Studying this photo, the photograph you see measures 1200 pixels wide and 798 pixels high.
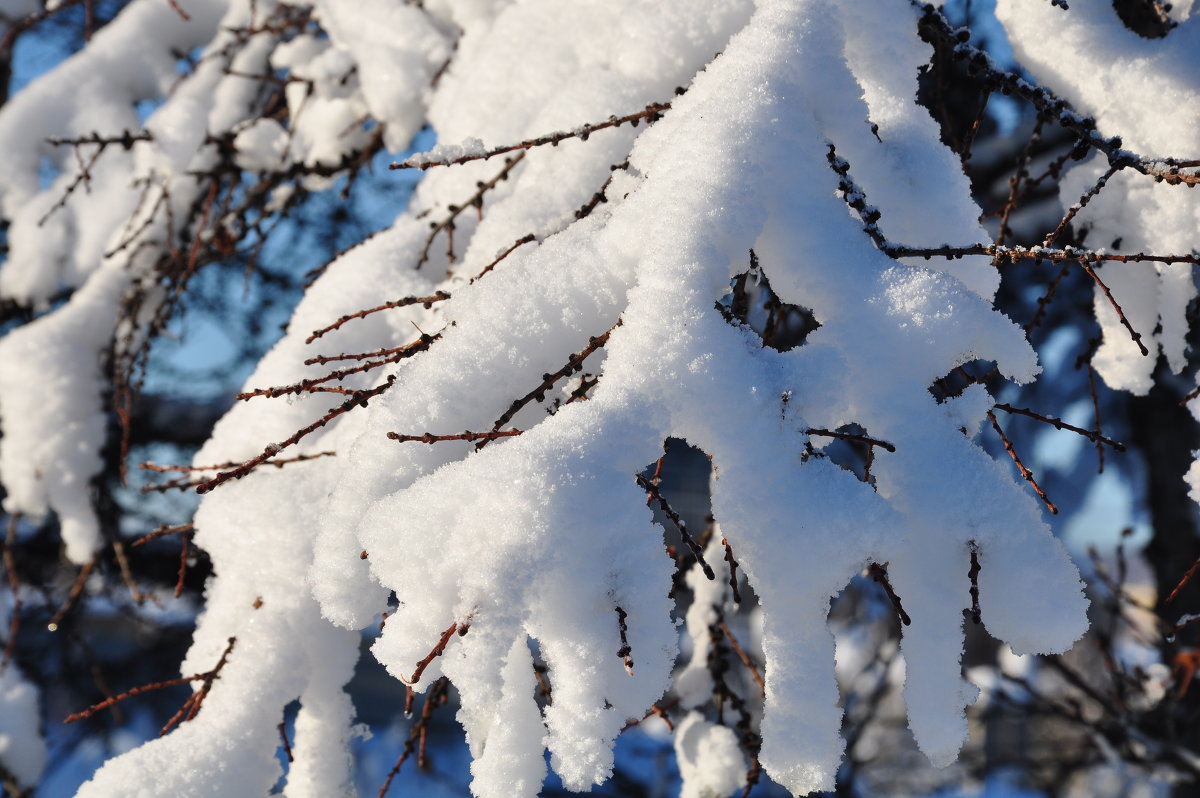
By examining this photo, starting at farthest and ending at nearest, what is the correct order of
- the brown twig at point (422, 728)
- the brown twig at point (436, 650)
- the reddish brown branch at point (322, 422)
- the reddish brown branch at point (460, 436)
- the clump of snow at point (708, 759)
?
the clump of snow at point (708, 759)
the brown twig at point (422, 728)
the reddish brown branch at point (322, 422)
the reddish brown branch at point (460, 436)
the brown twig at point (436, 650)

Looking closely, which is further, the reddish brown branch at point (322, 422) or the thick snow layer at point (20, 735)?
the thick snow layer at point (20, 735)

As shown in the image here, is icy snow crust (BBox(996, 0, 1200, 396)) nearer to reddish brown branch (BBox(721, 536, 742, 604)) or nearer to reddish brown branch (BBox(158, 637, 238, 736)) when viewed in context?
reddish brown branch (BBox(721, 536, 742, 604))

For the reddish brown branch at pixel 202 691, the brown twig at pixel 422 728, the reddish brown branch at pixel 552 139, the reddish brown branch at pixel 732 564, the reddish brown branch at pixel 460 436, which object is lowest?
the brown twig at pixel 422 728

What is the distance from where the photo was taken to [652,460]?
0.85 meters

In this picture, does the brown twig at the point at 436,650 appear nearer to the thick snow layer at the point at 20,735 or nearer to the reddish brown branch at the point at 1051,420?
the reddish brown branch at the point at 1051,420

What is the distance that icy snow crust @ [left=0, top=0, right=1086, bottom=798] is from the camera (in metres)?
0.80

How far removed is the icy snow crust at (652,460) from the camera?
800 millimetres

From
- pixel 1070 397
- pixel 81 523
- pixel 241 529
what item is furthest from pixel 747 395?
pixel 1070 397

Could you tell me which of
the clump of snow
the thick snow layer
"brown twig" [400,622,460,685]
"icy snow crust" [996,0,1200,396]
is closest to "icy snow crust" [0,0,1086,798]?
"brown twig" [400,622,460,685]

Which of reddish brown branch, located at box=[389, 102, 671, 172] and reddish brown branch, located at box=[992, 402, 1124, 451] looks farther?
reddish brown branch, located at box=[389, 102, 671, 172]

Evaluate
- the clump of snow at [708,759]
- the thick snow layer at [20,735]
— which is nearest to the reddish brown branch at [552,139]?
the clump of snow at [708,759]

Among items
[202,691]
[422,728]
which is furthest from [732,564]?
[202,691]

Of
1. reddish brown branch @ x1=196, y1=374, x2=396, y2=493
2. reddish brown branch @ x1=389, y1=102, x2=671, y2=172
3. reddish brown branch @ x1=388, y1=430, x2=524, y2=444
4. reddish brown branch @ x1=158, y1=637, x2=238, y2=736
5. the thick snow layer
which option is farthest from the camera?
the thick snow layer

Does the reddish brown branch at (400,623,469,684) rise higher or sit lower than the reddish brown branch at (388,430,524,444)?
lower
